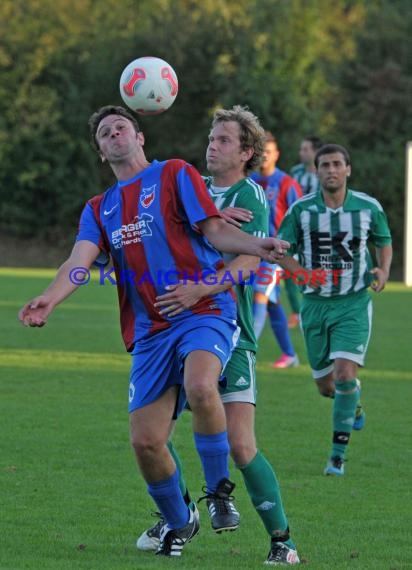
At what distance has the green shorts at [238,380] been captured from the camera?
6191 millimetres

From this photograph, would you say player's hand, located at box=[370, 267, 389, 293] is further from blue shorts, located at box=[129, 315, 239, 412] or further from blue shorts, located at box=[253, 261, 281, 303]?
blue shorts, located at box=[253, 261, 281, 303]

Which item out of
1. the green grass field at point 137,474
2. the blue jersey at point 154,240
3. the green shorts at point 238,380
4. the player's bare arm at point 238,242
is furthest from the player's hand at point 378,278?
the player's bare arm at point 238,242

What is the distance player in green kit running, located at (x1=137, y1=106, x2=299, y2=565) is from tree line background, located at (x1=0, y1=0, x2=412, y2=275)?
34323 millimetres

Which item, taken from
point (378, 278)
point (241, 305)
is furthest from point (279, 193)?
point (241, 305)

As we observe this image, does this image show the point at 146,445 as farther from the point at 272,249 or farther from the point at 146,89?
the point at 146,89

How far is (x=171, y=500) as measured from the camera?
5793mm

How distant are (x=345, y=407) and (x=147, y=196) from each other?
10.6 ft

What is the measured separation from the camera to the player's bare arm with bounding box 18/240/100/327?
536 centimetres

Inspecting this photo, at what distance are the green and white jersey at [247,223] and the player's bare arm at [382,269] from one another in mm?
2496

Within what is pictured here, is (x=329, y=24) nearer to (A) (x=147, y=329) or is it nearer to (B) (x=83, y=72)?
(B) (x=83, y=72)

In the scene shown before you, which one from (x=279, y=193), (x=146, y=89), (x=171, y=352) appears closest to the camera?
(x=171, y=352)

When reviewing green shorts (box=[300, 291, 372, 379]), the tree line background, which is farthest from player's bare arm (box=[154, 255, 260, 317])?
the tree line background

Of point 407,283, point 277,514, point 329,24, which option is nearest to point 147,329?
point 277,514

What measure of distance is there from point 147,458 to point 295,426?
14.6 feet
